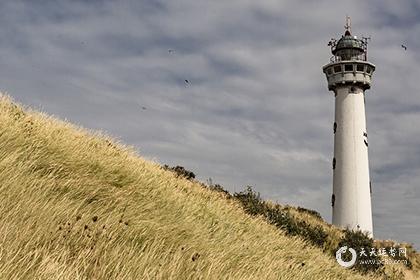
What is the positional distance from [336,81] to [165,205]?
97.1ft

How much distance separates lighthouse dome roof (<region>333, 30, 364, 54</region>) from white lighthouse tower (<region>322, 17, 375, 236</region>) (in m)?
1.54

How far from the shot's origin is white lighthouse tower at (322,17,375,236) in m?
32.2

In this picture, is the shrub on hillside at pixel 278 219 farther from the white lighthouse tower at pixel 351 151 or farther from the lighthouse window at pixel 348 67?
the lighthouse window at pixel 348 67

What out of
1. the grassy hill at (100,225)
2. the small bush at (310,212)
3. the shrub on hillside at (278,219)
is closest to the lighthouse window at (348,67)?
the small bush at (310,212)

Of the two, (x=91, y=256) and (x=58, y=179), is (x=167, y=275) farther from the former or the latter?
(x=58, y=179)

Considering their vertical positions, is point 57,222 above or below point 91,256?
above

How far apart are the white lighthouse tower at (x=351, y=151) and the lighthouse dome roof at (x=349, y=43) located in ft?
5.06

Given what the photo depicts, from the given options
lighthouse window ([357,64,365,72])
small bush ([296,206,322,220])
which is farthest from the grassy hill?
lighthouse window ([357,64,365,72])

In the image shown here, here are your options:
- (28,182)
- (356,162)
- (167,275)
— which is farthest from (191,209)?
(356,162)

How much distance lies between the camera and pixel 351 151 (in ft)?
107

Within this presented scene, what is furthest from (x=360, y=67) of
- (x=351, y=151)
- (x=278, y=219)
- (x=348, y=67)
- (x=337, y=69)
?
(x=278, y=219)

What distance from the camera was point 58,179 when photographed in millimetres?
6727

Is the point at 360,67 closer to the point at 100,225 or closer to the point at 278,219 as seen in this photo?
the point at 278,219

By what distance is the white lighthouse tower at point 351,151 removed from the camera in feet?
106
